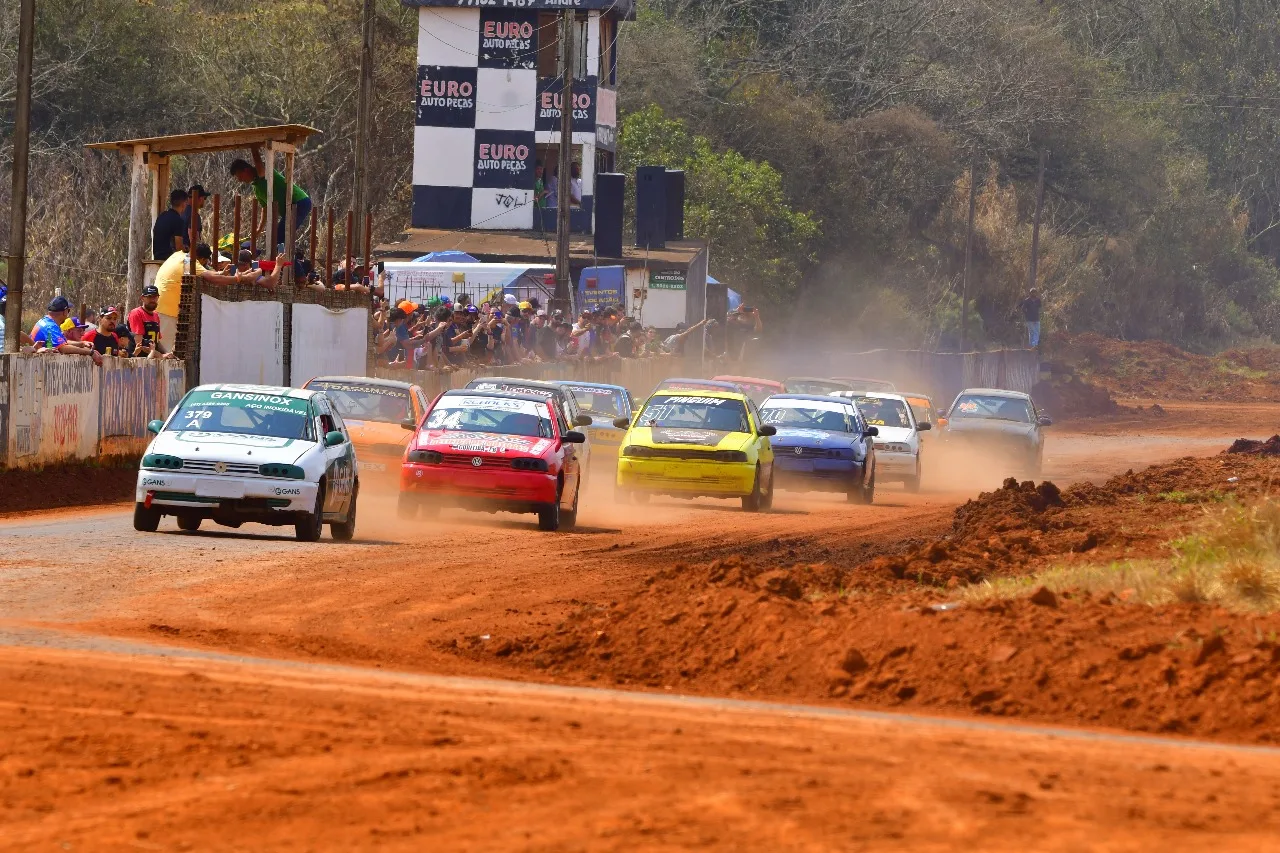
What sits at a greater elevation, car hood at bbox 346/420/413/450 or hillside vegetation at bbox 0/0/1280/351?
hillside vegetation at bbox 0/0/1280/351

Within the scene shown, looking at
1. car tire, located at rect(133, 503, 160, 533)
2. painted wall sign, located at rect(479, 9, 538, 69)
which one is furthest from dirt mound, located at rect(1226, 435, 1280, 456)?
car tire, located at rect(133, 503, 160, 533)

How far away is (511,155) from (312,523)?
37.6 meters

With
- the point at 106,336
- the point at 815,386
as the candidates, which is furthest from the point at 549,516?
the point at 815,386

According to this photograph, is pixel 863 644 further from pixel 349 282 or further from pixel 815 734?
pixel 349 282

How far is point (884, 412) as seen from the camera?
34.1m

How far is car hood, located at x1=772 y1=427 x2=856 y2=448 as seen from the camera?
29.0m

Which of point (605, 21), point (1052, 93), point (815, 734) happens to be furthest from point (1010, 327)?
→ point (815, 734)

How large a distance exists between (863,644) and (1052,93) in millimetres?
74940

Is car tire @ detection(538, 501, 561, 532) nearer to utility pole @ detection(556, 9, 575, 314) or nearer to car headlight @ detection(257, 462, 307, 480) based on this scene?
car headlight @ detection(257, 462, 307, 480)

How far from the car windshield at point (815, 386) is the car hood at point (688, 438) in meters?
12.0

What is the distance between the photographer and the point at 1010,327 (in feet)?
278

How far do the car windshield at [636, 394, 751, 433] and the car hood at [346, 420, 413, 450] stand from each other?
11.1 feet

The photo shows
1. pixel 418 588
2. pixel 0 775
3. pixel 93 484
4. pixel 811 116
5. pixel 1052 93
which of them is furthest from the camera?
pixel 1052 93

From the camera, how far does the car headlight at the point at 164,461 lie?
17.9 metres
